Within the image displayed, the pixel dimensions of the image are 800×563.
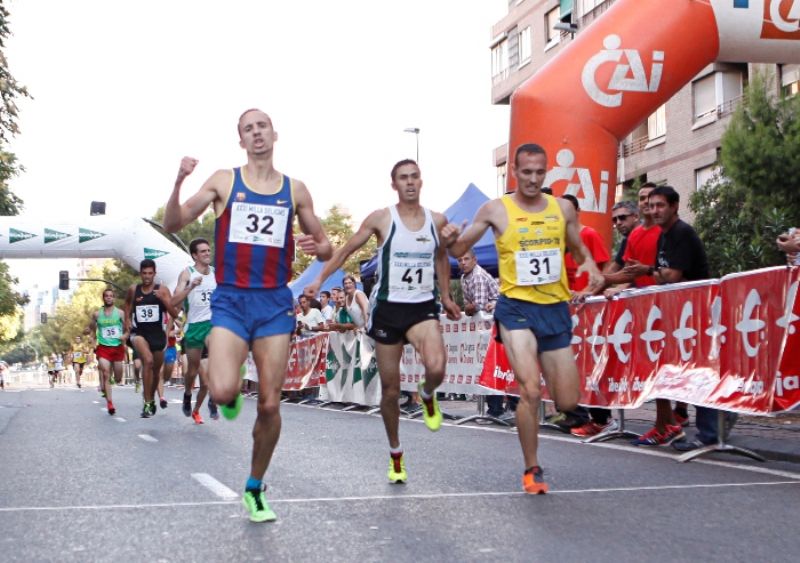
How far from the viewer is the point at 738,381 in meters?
8.38

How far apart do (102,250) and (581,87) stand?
17.2 metres

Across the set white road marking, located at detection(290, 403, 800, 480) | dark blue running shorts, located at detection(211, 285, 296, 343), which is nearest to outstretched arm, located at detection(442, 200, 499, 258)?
dark blue running shorts, located at detection(211, 285, 296, 343)

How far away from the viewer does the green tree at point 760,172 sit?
19500 mm

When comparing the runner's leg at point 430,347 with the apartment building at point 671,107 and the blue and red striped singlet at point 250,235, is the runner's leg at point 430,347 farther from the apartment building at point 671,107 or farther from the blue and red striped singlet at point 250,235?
the apartment building at point 671,107

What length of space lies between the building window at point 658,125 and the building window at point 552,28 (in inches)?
226

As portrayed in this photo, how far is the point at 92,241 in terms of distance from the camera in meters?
27.5

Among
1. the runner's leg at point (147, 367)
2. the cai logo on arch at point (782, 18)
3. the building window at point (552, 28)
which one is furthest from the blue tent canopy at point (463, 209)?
the building window at point (552, 28)

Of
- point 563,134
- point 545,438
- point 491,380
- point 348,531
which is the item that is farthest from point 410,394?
point 348,531

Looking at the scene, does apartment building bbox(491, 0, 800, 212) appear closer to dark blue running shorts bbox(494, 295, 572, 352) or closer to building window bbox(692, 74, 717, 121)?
building window bbox(692, 74, 717, 121)

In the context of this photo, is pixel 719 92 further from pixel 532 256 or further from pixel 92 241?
pixel 532 256

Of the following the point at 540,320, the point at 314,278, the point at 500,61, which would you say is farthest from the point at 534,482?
the point at 500,61

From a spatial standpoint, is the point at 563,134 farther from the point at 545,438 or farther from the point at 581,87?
the point at 545,438

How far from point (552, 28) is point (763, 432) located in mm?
35221

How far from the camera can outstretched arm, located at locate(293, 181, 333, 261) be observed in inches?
254
